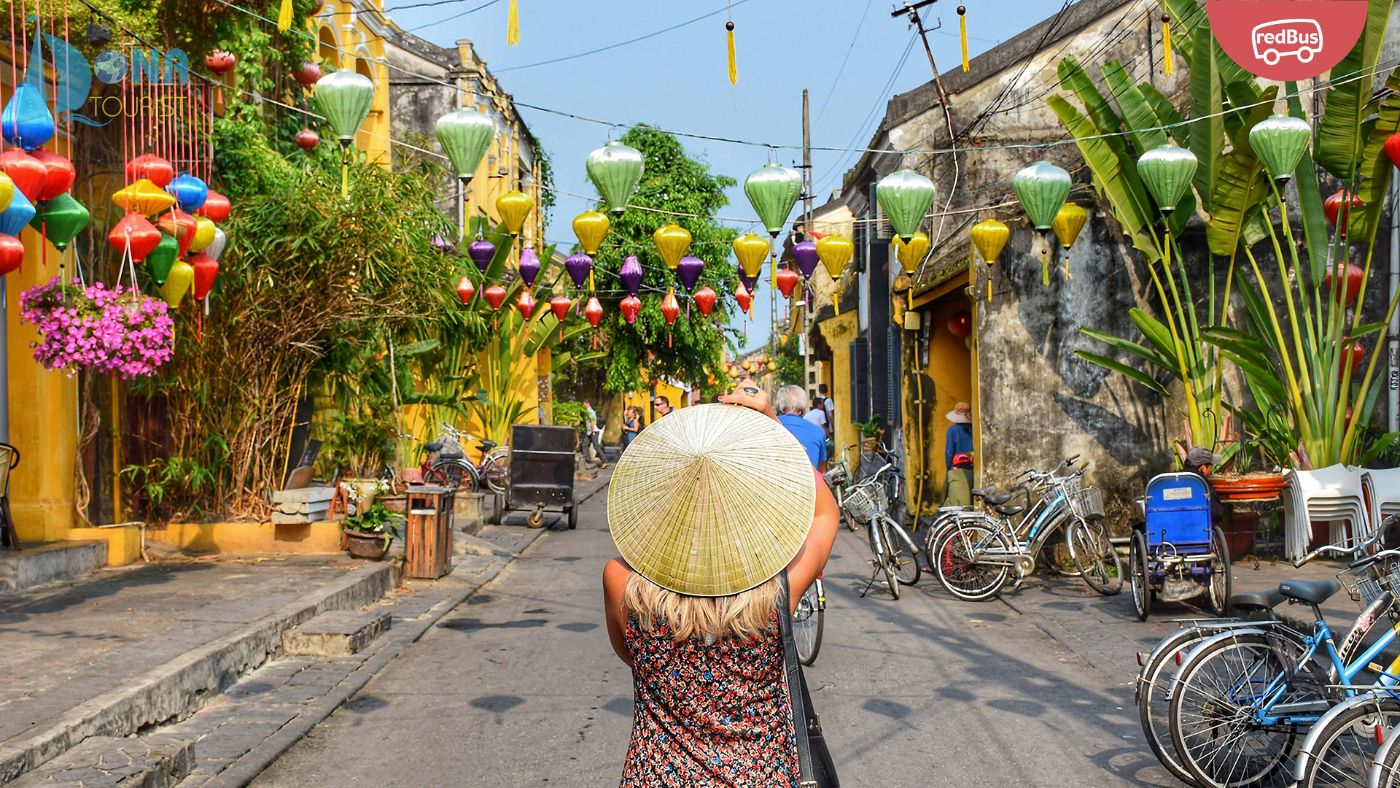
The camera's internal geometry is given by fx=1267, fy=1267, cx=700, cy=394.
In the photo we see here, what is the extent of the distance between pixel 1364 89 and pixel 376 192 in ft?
29.4

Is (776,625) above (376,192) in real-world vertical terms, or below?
below

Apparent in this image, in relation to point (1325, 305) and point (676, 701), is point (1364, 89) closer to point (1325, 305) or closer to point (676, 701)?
point (1325, 305)

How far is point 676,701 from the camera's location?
3.05 metres

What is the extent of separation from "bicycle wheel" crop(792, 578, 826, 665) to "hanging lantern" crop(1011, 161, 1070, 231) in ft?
13.2

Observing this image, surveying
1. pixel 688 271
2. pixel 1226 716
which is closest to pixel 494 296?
pixel 688 271

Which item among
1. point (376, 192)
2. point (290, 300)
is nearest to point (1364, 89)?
point (376, 192)

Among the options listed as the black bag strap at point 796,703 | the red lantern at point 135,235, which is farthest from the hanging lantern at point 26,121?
the black bag strap at point 796,703

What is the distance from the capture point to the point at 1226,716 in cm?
541

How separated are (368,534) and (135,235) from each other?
4323mm

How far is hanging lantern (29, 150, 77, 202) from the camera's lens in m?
6.84

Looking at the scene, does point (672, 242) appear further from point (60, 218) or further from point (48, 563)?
point (48, 563)

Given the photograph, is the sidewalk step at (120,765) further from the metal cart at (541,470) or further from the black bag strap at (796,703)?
the metal cart at (541,470)
